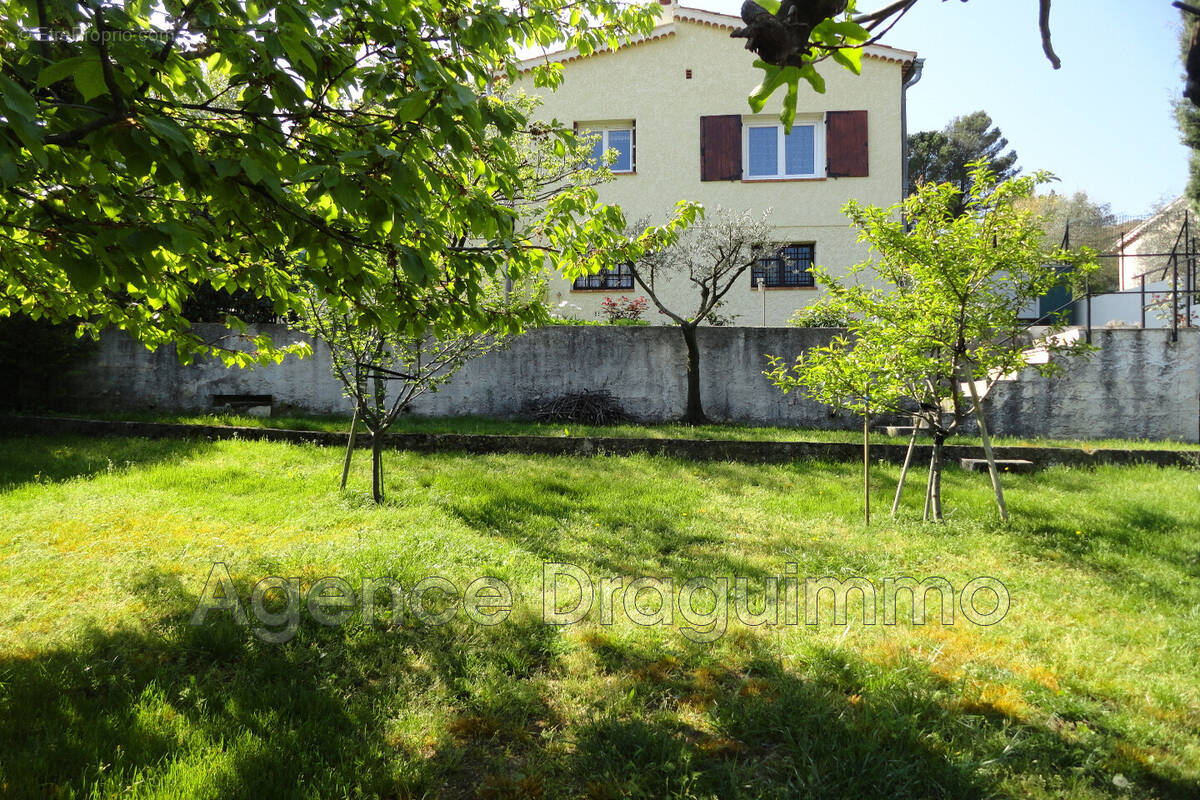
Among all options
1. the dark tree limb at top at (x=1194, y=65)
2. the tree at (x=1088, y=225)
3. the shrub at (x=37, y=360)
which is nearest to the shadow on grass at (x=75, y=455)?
the shrub at (x=37, y=360)

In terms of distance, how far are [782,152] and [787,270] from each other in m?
2.90

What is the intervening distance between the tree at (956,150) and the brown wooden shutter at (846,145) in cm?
2168

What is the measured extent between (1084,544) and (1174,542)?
2.43 ft

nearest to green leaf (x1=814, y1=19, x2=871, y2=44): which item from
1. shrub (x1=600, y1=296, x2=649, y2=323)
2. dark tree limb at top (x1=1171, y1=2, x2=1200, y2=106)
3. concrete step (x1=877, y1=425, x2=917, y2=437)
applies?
dark tree limb at top (x1=1171, y1=2, x2=1200, y2=106)

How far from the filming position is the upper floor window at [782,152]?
51.2ft

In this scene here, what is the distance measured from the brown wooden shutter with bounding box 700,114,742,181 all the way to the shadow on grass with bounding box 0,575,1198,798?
538 inches

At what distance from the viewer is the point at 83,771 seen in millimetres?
2408

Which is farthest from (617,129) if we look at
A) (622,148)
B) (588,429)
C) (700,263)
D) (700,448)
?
(700,448)

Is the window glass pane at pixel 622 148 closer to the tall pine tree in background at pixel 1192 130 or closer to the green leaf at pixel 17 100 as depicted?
the tall pine tree in background at pixel 1192 130

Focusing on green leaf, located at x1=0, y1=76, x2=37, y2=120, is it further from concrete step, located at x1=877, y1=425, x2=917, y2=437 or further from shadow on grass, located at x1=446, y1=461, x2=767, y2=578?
concrete step, located at x1=877, y1=425, x2=917, y2=437

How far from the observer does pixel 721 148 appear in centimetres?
1544

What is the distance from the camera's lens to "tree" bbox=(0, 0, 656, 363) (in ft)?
6.91

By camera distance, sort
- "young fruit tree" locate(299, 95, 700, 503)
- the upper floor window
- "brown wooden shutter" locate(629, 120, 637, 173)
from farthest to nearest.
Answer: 1. "brown wooden shutter" locate(629, 120, 637, 173)
2. the upper floor window
3. "young fruit tree" locate(299, 95, 700, 503)

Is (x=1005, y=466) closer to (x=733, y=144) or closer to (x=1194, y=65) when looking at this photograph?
(x=1194, y=65)
